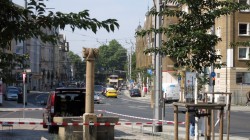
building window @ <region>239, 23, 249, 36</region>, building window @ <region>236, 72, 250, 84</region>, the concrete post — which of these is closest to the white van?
building window @ <region>236, 72, 250, 84</region>

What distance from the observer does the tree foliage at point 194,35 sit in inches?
484

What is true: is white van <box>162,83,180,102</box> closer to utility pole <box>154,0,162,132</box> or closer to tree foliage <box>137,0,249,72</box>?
utility pole <box>154,0,162,132</box>

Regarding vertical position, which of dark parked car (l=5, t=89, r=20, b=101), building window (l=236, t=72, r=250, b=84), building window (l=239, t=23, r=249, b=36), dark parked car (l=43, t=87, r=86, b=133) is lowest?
dark parked car (l=5, t=89, r=20, b=101)

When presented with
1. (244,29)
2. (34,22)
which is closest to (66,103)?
(34,22)

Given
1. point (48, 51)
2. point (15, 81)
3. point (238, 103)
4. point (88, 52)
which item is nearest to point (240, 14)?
point (238, 103)

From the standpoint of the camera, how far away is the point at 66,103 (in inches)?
846

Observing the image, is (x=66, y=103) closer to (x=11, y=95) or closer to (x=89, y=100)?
(x=89, y=100)

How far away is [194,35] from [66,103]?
10.4 metres

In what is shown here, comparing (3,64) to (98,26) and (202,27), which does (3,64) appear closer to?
(98,26)

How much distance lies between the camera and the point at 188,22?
12555 millimetres

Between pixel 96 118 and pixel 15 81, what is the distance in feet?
33.4

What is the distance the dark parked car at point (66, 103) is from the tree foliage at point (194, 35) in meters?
8.77

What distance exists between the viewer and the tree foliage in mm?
12289

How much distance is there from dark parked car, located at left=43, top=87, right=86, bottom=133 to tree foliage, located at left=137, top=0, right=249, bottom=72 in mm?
8774
